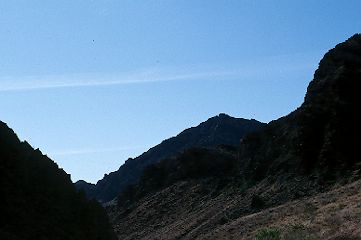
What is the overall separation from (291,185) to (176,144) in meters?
128

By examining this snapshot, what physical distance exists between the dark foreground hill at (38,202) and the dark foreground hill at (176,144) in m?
134

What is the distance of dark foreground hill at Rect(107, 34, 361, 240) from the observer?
123 feet

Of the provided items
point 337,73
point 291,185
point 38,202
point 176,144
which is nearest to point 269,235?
point 38,202

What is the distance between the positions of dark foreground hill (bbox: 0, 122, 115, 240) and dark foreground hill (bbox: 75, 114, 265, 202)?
13433cm

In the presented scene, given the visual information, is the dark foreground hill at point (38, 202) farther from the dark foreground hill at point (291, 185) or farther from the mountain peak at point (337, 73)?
the mountain peak at point (337, 73)

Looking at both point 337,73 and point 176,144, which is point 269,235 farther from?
point 176,144

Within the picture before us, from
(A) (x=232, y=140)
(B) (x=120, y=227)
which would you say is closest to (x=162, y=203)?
(B) (x=120, y=227)

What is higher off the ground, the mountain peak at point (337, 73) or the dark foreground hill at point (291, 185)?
the mountain peak at point (337, 73)

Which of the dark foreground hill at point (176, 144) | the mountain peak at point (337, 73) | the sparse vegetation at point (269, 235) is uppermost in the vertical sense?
the dark foreground hill at point (176, 144)

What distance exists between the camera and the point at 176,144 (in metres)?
180

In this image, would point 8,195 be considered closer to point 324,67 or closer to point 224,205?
point 224,205

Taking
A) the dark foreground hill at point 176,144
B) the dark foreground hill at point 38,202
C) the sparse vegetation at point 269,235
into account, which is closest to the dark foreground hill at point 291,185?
→ the sparse vegetation at point 269,235

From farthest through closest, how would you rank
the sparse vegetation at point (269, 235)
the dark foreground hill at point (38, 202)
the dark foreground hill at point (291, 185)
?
the dark foreground hill at point (291, 185) < the sparse vegetation at point (269, 235) < the dark foreground hill at point (38, 202)

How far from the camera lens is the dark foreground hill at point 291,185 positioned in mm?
37438
